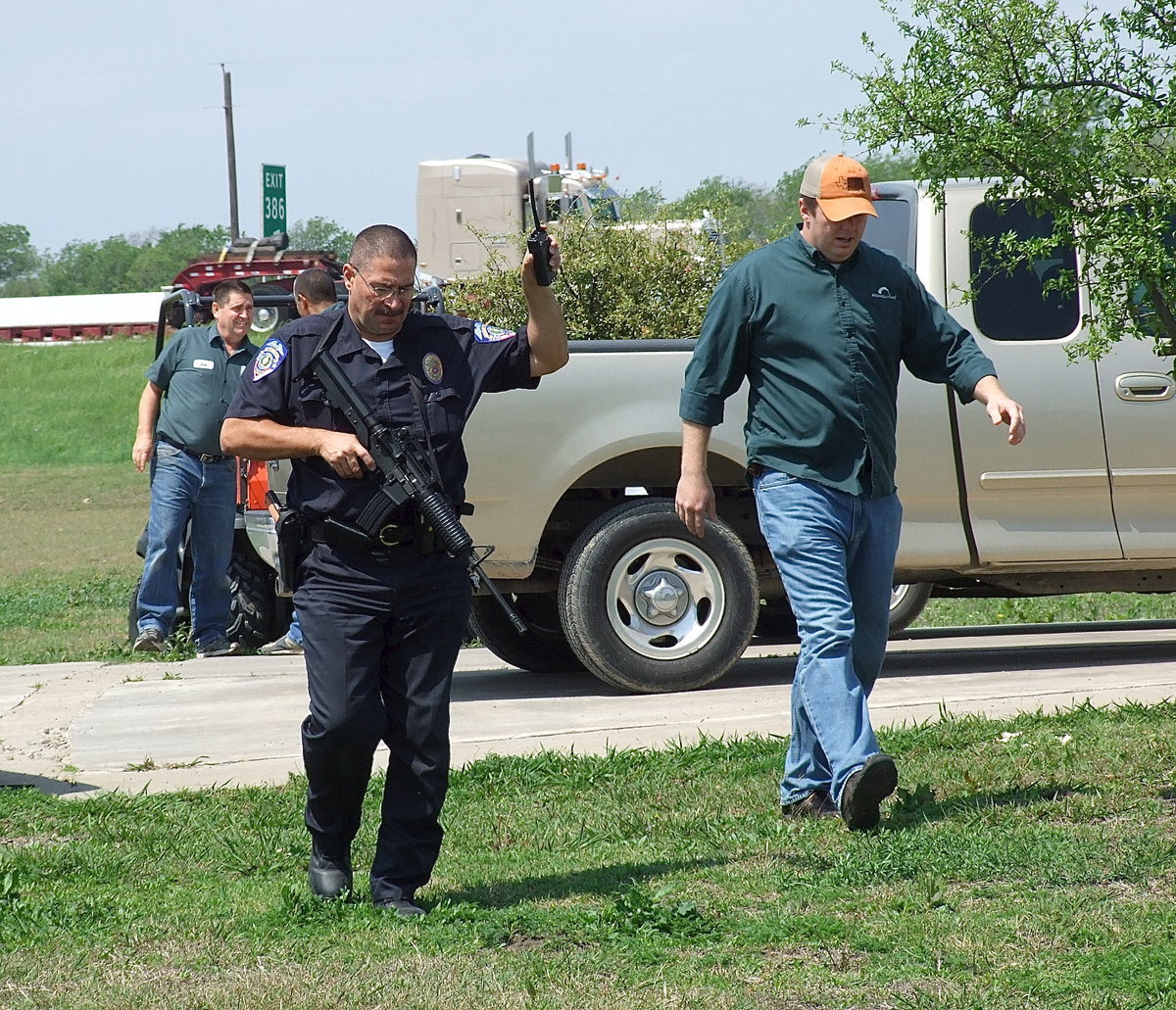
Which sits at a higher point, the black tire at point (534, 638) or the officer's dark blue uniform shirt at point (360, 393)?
the officer's dark blue uniform shirt at point (360, 393)

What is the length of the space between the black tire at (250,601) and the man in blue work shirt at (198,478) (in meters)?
0.40

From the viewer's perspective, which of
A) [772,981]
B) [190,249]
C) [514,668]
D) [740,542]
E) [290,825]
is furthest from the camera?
[190,249]

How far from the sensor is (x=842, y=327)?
4.88m

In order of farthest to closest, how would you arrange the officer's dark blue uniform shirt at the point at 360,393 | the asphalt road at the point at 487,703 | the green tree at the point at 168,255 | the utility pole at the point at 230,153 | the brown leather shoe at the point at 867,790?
the green tree at the point at 168,255 < the utility pole at the point at 230,153 < the asphalt road at the point at 487,703 < the brown leather shoe at the point at 867,790 < the officer's dark blue uniform shirt at the point at 360,393

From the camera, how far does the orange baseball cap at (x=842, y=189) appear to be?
15.7ft

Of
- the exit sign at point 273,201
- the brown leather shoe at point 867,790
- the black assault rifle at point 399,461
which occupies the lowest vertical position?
the brown leather shoe at point 867,790

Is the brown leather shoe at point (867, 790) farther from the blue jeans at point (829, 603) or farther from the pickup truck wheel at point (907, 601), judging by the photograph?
the pickup truck wheel at point (907, 601)

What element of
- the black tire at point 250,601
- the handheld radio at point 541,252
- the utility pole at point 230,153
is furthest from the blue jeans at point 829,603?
the utility pole at point 230,153

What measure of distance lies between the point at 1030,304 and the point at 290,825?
3.94m

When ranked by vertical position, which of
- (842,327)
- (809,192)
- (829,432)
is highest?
(809,192)

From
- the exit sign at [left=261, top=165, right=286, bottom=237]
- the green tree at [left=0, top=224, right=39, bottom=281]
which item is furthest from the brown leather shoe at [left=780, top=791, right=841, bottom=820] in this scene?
the green tree at [left=0, top=224, right=39, bottom=281]

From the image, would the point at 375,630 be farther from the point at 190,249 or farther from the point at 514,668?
the point at 190,249

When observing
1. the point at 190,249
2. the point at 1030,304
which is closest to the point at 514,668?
the point at 1030,304

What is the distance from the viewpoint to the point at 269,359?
14.1ft
